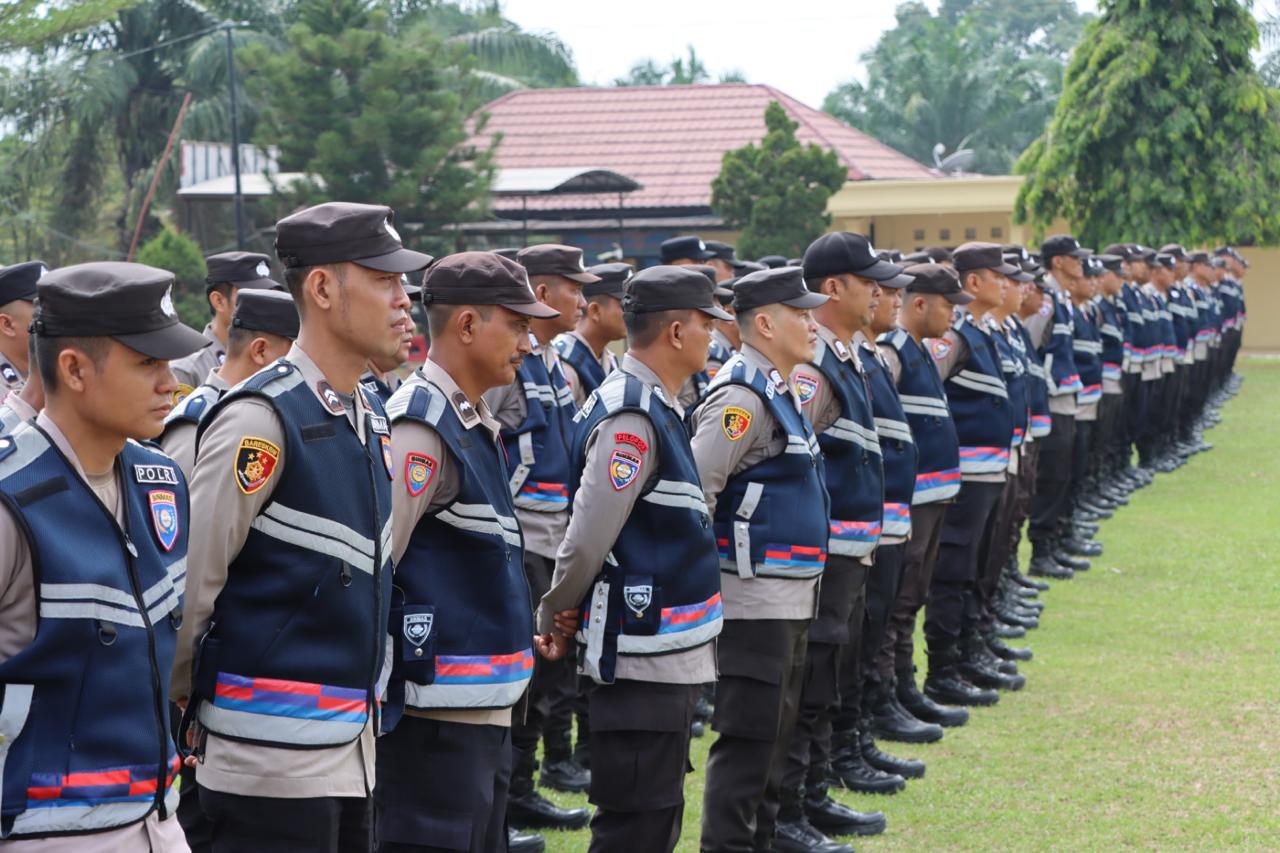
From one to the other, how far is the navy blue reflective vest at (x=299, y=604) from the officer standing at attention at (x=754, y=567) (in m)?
1.96

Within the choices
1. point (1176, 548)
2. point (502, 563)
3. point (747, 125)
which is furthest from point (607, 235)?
point (502, 563)

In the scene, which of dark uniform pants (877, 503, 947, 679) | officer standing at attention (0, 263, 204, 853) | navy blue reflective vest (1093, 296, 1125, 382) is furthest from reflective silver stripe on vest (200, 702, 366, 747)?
navy blue reflective vest (1093, 296, 1125, 382)

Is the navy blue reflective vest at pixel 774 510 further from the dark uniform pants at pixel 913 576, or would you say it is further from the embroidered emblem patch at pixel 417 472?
the dark uniform pants at pixel 913 576

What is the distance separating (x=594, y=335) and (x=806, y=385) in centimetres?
204

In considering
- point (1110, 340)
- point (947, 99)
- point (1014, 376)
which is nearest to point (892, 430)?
point (1014, 376)

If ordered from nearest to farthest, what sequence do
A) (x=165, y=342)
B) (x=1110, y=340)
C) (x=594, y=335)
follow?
(x=165, y=342) → (x=594, y=335) → (x=1110, y=340)

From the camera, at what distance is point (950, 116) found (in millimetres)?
43375

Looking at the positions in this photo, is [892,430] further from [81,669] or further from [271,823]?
[81,669]

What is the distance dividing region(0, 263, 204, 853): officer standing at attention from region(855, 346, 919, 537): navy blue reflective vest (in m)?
4.15

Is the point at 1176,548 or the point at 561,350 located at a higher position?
the point at 561,350

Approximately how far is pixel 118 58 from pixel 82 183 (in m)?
2.74

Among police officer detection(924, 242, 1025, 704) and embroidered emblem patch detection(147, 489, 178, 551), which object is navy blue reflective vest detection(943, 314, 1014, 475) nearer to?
police officer detection(924, 242, 1025, 704)

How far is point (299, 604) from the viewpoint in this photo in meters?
3.48

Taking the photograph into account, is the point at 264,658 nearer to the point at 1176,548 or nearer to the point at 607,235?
the point at 1176,548
